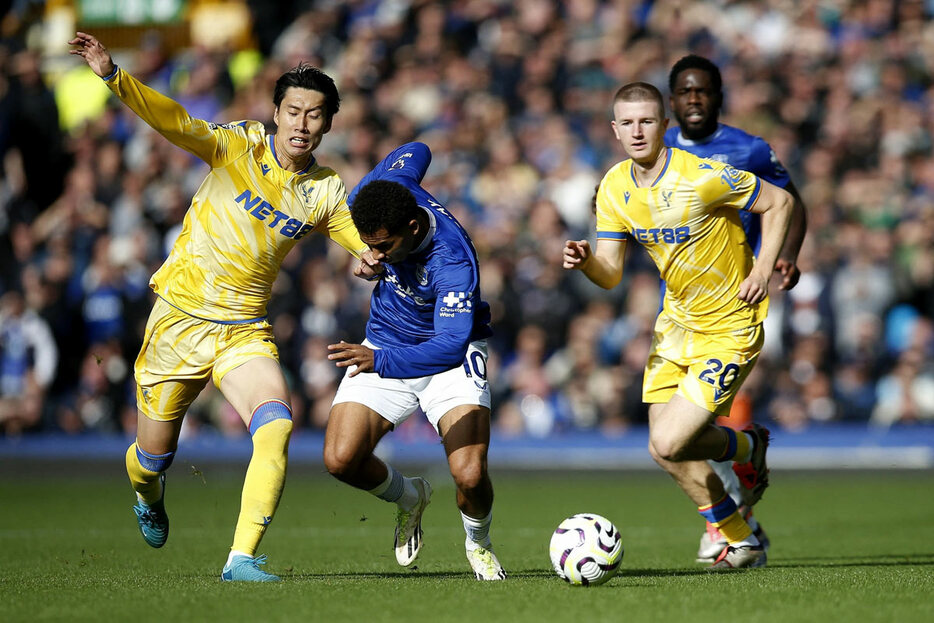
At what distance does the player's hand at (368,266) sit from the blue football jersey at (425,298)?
25 cm

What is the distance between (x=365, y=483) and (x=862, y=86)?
42.8ft

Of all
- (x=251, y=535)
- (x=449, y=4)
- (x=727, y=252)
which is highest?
(x=449, y=4)

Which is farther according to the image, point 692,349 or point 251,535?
point 692,349

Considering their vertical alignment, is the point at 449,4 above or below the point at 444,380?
above

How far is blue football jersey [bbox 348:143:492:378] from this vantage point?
754 centimetres

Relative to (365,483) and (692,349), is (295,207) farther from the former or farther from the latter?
(692,349)

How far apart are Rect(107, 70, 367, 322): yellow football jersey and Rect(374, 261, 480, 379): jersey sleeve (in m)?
0.68

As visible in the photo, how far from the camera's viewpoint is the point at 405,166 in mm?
8461

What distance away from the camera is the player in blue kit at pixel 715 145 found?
9234mm

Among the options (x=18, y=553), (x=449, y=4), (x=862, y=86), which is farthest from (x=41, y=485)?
(x=862, y=86)

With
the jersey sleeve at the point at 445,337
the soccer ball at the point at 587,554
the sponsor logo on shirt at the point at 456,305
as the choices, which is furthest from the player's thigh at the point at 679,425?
the sponsor logo on shirt at the point at 456,305

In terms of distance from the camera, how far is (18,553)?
9.48m

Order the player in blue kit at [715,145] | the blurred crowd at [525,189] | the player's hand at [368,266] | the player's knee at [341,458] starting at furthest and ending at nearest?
the blurred crowd at [525,189]
the player in blue kit at [715,145]
the player's knee at [341,458]
the player's hand at [368,266]

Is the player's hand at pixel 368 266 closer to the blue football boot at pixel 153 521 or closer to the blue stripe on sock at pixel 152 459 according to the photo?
the blue stripe on sock at pixel 152 459
